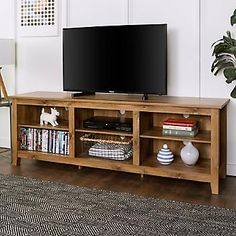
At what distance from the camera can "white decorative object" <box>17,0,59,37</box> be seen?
4230 mm

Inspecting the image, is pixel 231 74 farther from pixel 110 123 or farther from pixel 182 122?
pixel 110 123

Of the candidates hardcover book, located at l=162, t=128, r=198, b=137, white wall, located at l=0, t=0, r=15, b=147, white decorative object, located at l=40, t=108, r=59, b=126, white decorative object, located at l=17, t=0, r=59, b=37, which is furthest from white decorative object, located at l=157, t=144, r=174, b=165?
white wall, located at l=0, t=0, r=15, b=147

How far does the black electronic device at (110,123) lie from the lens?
3.54 meters

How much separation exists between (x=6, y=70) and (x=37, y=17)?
0.74 meters

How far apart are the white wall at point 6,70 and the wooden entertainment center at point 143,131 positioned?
66cm

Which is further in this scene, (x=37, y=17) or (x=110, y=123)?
(x=37, y=17)

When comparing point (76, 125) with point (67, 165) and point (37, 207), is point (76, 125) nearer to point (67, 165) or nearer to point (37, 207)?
point (67, 165)

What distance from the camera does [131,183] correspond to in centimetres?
335

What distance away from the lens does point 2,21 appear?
4531 mm

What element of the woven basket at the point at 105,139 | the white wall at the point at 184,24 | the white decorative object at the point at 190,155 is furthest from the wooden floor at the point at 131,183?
the white wall at the point at 184,24

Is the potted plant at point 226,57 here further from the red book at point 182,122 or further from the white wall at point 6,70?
the white wall at point 6,70

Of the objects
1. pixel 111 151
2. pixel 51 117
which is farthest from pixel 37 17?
pixel 111 151

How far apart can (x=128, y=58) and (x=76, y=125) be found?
801 mm

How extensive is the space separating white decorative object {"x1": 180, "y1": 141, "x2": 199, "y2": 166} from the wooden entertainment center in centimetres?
6
